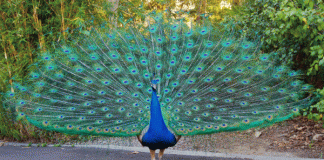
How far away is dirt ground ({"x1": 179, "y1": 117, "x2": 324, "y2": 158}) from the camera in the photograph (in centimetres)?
514

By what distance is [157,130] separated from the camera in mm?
3764

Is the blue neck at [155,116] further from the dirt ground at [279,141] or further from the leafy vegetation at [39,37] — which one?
the leafy vegetation at [39,37]

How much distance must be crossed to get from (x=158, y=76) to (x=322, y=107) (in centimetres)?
202

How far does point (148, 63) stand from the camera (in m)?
4.57

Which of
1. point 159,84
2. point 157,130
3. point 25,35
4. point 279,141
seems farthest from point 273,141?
point 25,35

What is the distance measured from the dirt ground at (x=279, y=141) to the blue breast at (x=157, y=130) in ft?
3.81

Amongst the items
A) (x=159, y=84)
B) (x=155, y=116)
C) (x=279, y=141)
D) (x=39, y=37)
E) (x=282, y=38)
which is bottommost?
(x=279, y=141)

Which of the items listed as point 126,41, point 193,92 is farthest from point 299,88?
point 126,41

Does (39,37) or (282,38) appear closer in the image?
(282,38)

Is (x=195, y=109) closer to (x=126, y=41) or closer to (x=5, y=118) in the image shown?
(x=126, y=41)

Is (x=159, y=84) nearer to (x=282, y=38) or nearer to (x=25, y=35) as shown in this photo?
(x=282, y=38)

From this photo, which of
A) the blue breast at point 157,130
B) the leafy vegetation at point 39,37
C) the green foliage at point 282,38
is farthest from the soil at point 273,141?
the blue breast at point 157,130

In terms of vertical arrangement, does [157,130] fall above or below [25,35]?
below

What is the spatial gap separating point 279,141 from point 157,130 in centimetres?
276
